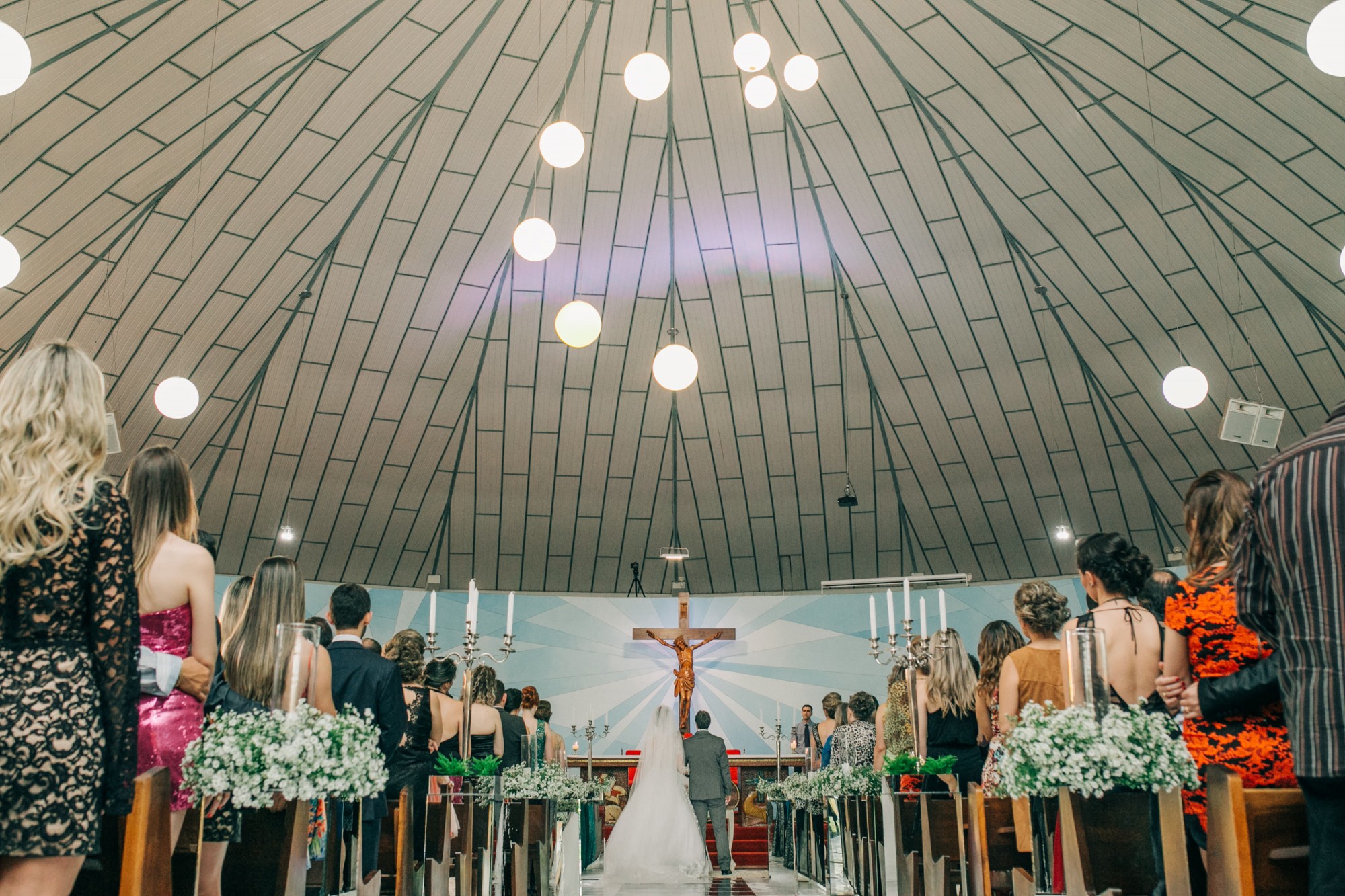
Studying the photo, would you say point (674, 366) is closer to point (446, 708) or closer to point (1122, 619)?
point (446, 708)

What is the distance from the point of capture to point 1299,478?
1.99 meters

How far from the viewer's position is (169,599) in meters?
2.98

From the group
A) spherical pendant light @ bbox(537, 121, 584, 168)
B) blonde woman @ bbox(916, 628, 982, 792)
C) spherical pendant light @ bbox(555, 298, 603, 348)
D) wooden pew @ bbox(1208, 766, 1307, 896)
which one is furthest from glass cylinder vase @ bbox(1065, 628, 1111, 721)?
spherical pendant light @ bbox(555, 298, 603, 348)

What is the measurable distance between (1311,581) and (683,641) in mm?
14514

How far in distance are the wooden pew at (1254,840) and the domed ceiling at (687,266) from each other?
8638 mm

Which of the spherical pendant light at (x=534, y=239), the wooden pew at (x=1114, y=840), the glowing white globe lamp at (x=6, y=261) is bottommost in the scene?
the wooden pew at (x=1114, y=840)

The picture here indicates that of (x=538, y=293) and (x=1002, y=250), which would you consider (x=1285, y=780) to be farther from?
(x=538, y=293)

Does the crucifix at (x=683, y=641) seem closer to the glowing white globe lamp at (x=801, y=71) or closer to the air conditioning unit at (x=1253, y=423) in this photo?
the air conditioning unit at (x=1253, y=423)

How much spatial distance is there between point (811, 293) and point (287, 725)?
1050 centimetres

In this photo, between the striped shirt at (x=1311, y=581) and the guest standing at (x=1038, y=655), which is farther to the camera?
the guest standing at (x=1038, y=655)

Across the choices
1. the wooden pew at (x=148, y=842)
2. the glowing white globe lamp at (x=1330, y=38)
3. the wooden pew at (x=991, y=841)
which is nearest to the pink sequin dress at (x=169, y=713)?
the wooden pew at (x=148, y=842)

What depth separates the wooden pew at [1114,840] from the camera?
8.57 ft

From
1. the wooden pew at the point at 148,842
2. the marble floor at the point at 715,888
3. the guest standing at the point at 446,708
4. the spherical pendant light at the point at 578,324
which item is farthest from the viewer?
the marble floor at the point at 715,888

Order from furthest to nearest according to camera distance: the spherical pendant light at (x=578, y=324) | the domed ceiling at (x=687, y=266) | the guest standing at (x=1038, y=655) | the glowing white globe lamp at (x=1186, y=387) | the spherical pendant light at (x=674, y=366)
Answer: the glowing white globe lamp at (x=1186, y=387) → the domed ceiling at (x=687, y=266) → the spherical pendant light at (x=674, y=366) → the spherical pendant light at (x=578, y=324) → the guest standing at (x=1038, y=655)
